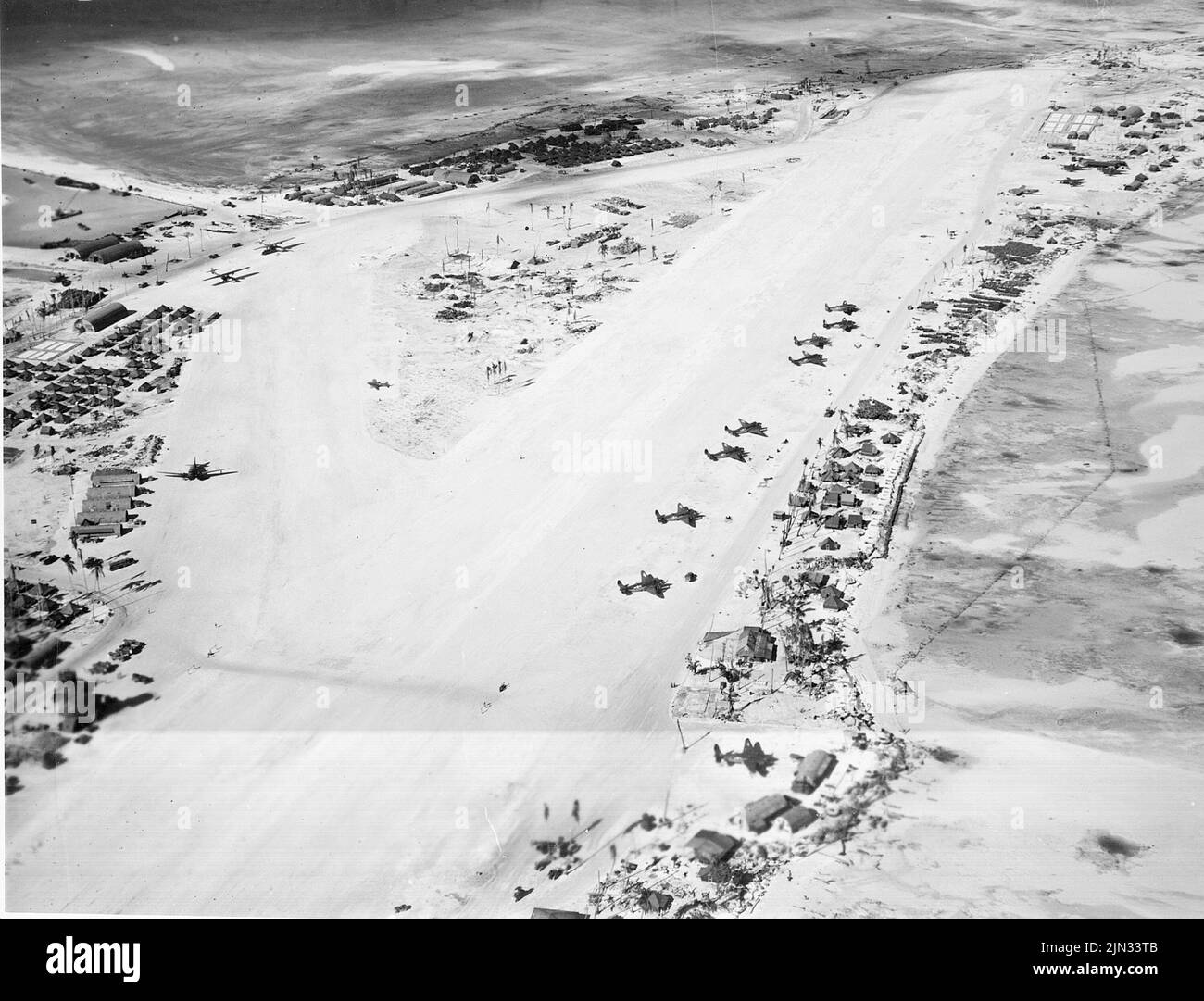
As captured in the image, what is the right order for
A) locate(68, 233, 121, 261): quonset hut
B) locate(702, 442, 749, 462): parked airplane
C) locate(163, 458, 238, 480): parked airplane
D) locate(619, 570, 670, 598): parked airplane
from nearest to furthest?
locate(619, 570, 670, 598): parked airplane < locate(163, 458, 238, 480): parked airplane < locate(702, 442, 749, 462): parked airplane < locate(68, 233, 121, 261): quonset hut

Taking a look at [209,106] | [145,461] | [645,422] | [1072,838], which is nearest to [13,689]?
[145,461]

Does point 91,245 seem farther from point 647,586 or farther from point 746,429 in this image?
point 647,586

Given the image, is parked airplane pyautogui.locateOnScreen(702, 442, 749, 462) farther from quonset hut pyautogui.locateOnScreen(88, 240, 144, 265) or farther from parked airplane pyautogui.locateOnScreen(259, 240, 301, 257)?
quonset hut pyautogui.locateOnScreen(88, 240, 144, 265)

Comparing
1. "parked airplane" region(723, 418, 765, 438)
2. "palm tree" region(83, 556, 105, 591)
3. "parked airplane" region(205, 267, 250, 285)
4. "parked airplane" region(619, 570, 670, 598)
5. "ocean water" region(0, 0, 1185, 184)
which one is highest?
"ocean water" region(0, 0, 1185, 184)

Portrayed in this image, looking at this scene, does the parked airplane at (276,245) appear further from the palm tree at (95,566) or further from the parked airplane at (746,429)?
the parked airplane at (746,429)

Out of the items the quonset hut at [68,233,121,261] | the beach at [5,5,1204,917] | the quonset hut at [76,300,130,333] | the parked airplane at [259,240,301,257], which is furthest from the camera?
the parked airplane at [259,240,301,257]

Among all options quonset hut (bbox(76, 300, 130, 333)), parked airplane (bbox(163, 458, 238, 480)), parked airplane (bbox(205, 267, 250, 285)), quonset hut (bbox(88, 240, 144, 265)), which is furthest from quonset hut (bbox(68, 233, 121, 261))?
parked airplane (bbox(163, 458, 238, 480))
